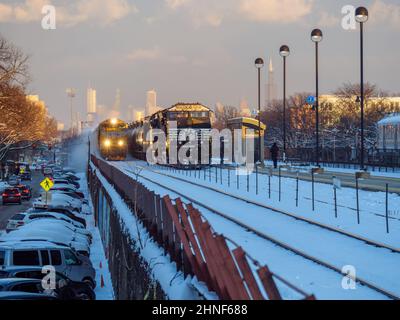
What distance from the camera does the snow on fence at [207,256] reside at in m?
7.54

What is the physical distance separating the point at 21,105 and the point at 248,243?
5869 cm

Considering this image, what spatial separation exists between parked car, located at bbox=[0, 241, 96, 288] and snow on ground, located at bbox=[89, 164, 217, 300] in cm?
313

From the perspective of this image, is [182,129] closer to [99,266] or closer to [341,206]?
[99,266]

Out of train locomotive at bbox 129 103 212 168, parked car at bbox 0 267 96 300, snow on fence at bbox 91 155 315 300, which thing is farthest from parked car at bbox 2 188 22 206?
snow on fence at bbox 91 155 315 300

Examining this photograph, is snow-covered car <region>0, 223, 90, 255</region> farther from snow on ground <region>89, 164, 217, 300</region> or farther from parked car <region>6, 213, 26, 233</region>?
snow on ground <region>89, 164, 217, 300</region>

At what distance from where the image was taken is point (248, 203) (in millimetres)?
26438

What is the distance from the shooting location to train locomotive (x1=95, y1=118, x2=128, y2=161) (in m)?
70.9

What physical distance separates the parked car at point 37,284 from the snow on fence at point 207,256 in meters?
3.03

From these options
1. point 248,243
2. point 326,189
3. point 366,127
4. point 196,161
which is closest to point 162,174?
point 196,161

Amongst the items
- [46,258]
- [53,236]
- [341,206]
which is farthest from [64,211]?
[341,206]

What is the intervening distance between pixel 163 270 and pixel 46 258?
10683 mm

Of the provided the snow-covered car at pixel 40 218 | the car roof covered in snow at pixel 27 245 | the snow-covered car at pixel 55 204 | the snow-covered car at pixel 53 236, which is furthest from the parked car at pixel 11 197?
the car roof covered in snow at pixel 27 245

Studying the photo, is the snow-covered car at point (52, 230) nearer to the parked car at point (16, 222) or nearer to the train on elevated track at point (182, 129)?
the parked car at point (16, 222)

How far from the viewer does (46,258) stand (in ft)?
74.2
